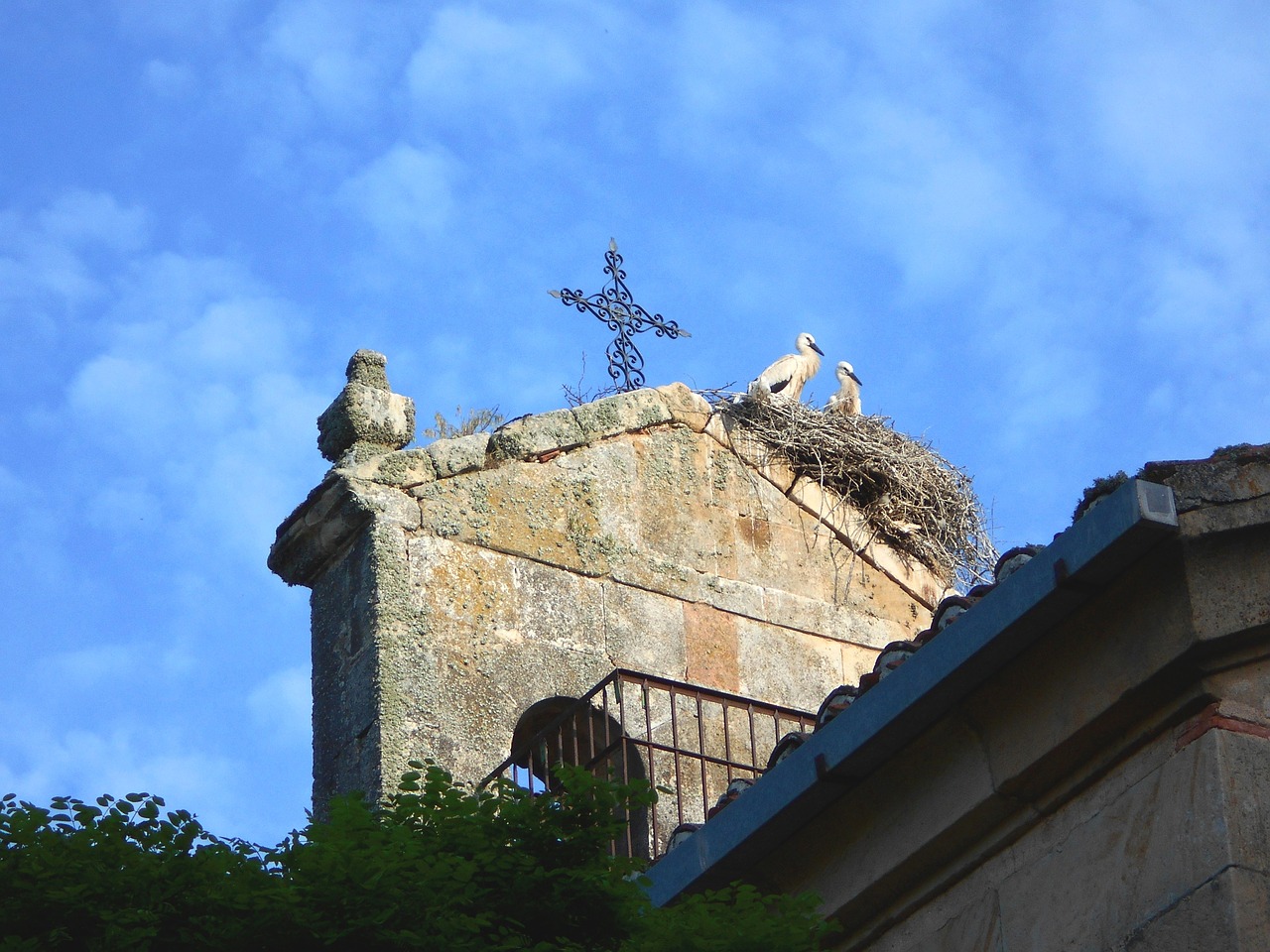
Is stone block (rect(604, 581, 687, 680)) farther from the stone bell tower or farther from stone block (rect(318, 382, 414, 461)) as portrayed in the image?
stone block (rect(318, 382, 414, 461))

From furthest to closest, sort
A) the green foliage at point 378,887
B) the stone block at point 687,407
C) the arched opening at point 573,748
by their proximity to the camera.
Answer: the stone block at point 687,407, the arched opening at point 573,748, the green foliage at point 378,887

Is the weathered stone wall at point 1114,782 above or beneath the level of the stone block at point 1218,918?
above

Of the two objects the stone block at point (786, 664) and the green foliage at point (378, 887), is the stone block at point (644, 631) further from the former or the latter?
the green foliage at point (378, 887)

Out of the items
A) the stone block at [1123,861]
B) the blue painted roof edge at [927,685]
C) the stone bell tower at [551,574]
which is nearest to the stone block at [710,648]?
the stone bell tower at [551,574]

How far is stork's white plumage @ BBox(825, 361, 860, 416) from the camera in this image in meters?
11.5

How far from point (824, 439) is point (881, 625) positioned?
1.00 metres

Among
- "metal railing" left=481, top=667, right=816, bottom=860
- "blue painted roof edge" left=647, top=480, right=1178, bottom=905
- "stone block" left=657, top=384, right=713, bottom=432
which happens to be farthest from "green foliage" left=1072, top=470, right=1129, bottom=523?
"stone block" left=657, top=384, right=713, bottom=432

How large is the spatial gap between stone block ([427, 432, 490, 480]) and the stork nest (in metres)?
1.59

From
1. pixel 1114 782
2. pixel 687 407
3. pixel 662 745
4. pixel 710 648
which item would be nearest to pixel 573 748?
pixel 662 745

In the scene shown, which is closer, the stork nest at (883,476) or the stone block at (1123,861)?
the stone block at (1123,861)

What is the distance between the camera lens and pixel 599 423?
998cm

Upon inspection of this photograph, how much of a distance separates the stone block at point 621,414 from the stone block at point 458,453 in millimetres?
579

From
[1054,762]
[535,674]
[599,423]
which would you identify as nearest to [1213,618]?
[1054,762]

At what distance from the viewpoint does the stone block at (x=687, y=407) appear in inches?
408
